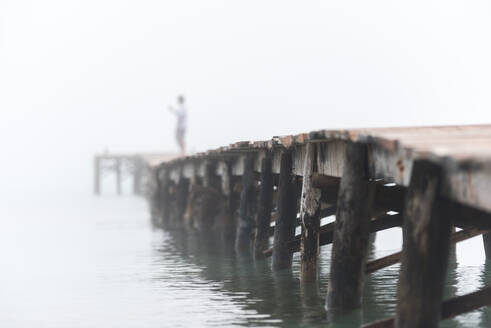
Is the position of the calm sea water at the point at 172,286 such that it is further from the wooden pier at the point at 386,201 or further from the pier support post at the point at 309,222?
the wooden pier at the point at 386,201

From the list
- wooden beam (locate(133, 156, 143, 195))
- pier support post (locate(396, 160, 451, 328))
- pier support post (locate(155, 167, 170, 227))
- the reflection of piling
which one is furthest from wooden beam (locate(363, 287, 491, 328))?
the reflection of piling

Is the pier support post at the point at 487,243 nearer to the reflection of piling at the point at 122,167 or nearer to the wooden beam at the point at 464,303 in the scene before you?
the wooden beam at the point at 464,303

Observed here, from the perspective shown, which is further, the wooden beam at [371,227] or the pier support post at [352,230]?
the wooden beam at [371,227]

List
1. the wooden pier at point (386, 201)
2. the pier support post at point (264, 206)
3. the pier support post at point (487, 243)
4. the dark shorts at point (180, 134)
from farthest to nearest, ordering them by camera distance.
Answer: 1. the dark shorts at point (180, 134)
2. the pier support post at point (264, 206)
3. the pier support post at point (487, 243)
4. the wooden pier at point (386, 201)

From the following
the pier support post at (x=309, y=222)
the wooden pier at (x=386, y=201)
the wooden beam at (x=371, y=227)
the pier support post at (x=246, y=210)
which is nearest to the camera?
the wooden pier at (x=386, y=201)

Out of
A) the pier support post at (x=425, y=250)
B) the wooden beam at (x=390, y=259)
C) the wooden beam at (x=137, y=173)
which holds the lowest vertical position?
the wooden beam at (x=137, y=173)

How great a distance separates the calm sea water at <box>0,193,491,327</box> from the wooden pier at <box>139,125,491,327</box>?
0.42 metres

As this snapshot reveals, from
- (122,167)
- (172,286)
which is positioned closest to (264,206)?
(172,286)

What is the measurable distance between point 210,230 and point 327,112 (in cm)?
11411

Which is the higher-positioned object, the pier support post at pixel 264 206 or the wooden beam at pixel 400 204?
the wooden beam at pixel 400 204

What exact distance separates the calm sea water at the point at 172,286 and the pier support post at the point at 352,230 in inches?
7.9

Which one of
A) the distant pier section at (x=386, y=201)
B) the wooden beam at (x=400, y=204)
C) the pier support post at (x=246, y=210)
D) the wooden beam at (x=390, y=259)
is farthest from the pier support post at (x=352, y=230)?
the pier support post at (x=246, y=210)

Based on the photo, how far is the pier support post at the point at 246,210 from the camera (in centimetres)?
1421

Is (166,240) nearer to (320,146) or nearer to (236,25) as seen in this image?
(320,146)
